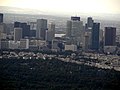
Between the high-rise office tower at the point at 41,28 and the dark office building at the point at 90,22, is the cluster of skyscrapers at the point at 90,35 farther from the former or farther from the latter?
the high-rise office tower at the point at 41,28

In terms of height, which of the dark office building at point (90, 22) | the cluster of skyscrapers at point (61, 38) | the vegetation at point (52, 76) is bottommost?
the vegetation at point (52, 76)

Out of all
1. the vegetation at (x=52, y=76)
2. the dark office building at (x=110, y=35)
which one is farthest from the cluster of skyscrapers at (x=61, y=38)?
the vegetation at (x=52, y=76)

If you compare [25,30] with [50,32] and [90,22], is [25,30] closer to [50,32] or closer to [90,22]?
[50,32]

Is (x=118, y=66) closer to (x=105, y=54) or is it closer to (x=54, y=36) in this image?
(x=105, y=54)

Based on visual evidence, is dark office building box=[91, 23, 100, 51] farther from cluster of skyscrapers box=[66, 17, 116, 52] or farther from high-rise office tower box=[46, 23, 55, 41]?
high-rise office tower box=[46, 23, 55, 41]

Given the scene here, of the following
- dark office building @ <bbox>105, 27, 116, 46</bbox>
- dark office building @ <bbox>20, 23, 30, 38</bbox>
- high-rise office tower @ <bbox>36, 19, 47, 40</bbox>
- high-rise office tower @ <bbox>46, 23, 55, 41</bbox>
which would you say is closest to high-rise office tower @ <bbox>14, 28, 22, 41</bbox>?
dark office building @ <bbox>20, 23, 30, 38</bbox>

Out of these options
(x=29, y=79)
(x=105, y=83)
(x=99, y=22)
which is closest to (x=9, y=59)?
(x=29, y=79)

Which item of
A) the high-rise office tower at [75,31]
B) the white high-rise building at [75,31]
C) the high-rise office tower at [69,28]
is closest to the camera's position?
the white high-rise building at [75,31]
